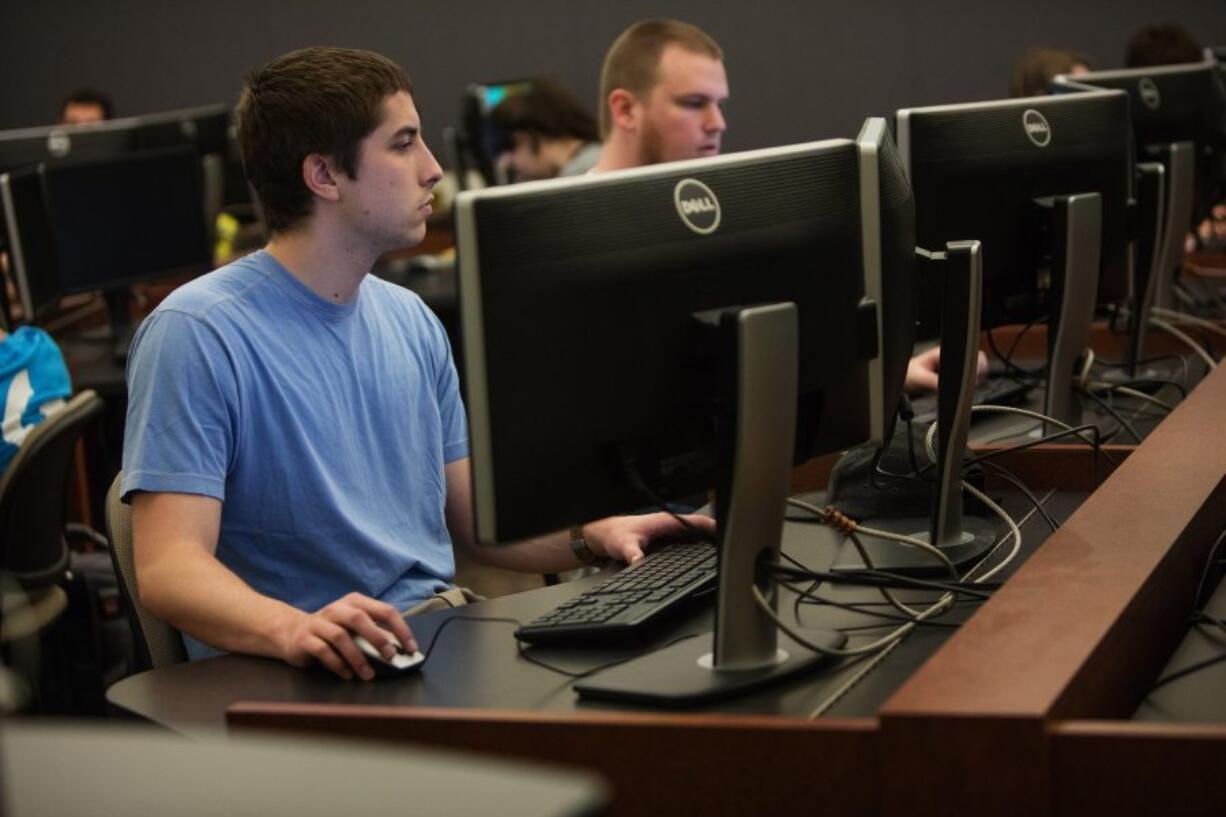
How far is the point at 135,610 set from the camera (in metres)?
1.98

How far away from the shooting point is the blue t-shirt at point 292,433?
6.33 ft

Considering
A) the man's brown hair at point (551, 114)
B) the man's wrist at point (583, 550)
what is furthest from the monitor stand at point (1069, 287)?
the man's brown hair at point (551, 114)

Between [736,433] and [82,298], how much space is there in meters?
4.23

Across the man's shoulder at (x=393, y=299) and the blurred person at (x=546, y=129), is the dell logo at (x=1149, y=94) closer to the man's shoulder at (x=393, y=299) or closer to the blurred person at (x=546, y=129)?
the man's shoulder at (x=393, y=299)

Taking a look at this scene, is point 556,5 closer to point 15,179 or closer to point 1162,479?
point 15,179

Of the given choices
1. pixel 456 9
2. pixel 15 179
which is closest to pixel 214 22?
pixel 456 9

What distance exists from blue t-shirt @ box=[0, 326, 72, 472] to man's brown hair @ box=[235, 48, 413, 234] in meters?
1.30

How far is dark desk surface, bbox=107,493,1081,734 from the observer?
4.97ft

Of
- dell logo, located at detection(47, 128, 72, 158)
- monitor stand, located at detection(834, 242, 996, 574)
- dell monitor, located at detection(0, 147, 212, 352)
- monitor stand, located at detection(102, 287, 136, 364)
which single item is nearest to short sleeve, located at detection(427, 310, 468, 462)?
monitor stand, located at detection(834, 242, 996, 574)

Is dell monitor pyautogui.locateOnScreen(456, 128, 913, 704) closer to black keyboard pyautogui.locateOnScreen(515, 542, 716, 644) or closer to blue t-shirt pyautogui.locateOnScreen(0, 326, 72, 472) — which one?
black keyboard pyautogui.locateOnScreen(515, 542, 716, 644)

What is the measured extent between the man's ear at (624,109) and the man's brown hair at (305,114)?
1.55 metres

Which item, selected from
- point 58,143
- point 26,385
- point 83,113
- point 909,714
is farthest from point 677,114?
point 83,113

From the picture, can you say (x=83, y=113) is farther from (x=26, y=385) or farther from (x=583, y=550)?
(x=583, y=550)

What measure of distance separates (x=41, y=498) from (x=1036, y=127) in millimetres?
1685
